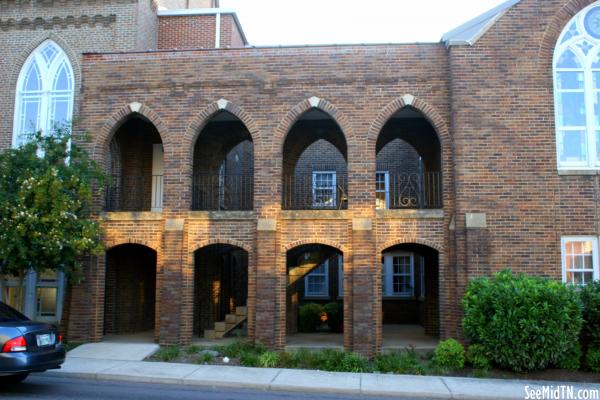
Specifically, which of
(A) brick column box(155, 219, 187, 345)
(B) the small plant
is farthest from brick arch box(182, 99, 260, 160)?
(B) the small plant

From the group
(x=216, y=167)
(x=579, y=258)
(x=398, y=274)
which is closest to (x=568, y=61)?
(x=579, y=258)

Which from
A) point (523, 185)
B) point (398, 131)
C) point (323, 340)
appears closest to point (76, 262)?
point (323, 340)

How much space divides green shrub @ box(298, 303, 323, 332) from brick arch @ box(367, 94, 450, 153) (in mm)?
6981

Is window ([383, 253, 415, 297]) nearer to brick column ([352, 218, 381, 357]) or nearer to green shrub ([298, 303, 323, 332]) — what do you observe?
green shrub ([298, 303, 323, 332])

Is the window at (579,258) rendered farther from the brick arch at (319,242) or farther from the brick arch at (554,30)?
the brick arch at (319,242)

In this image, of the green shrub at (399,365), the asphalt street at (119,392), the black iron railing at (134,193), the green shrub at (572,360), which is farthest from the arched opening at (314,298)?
the green shrub at (572,360)

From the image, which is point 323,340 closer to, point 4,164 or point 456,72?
point 456,72

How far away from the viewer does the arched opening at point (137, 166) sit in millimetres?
17078

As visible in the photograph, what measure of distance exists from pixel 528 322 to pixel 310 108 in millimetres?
7276

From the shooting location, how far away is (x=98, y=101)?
15586mm

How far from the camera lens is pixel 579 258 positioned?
44.8 ft

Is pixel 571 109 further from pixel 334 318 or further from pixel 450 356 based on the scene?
pixel 334 318

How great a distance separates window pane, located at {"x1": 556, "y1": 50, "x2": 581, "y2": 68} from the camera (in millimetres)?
14211

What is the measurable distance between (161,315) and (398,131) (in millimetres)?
8672
